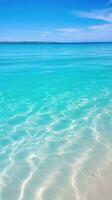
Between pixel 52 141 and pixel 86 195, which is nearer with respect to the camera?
pixel 86 195

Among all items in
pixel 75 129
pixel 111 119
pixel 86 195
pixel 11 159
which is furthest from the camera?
pixel 111 119

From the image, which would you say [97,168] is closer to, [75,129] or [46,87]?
[75,129]

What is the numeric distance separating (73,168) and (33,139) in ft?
5.21

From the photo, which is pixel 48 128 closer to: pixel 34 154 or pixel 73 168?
pixel 34 154

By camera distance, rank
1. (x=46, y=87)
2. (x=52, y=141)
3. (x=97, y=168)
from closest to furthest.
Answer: (x=97, y=168) < (x=52, y=141) < (x=46, y=87)

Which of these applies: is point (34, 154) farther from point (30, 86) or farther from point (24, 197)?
point (30, 86)

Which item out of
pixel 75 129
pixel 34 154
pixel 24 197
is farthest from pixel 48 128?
pixel 24 197

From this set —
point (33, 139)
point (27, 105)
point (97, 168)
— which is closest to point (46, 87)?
point (27, 105)

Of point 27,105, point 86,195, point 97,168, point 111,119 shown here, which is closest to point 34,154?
point 97,168

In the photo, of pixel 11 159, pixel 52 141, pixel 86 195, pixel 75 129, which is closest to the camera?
pixel 86 195

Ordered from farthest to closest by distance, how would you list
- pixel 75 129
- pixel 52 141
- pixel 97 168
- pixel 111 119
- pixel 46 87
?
pixel 46 87, pixel 111 119, pixel 75 129, pixel 52 141, pixel 97 168

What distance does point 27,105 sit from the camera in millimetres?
8383

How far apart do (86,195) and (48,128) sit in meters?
2.89

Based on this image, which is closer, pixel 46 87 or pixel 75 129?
pixel 75 129
